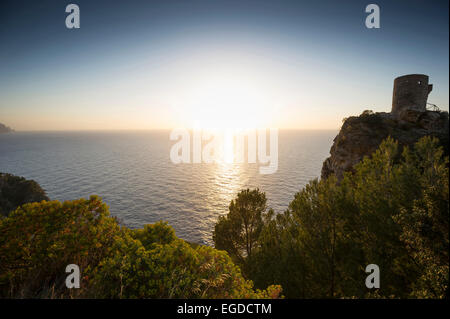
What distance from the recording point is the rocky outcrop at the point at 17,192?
141ft

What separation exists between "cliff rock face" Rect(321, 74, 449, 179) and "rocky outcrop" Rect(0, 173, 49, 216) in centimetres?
6506

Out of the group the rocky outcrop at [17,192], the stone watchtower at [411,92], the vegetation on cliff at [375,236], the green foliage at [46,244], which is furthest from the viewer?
the rocky outcrop at [17,192]

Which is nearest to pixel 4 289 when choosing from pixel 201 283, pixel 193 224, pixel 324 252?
pixel 201 283

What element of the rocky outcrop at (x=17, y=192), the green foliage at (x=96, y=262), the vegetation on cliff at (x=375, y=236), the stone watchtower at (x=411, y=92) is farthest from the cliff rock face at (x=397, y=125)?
the rocky outcrop at (x=17, y=192)

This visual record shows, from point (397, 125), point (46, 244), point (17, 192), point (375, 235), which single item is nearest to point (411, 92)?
point (397, 125)

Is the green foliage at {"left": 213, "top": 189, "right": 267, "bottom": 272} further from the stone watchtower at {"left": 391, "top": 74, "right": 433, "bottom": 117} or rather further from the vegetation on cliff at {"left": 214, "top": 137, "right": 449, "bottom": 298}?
the stone watchtower at {"left": 391, "top": 74, "right": 433, "bottom": 117}

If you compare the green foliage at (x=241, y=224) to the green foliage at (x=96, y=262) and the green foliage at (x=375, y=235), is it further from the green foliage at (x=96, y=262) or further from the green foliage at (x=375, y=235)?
the green foliage at (x=96, y=262)

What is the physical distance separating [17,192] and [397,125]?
79402mm

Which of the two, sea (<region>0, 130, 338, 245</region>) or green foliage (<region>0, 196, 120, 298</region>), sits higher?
green foliage (<region>0, 196, 120, 298</region>)

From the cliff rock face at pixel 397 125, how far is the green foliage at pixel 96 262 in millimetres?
21728

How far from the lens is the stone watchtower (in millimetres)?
22422

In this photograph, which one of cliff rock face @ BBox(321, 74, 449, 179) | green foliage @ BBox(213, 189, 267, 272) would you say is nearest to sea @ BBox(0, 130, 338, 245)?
green foliage @ BBox(213, 189, 267, 272)
